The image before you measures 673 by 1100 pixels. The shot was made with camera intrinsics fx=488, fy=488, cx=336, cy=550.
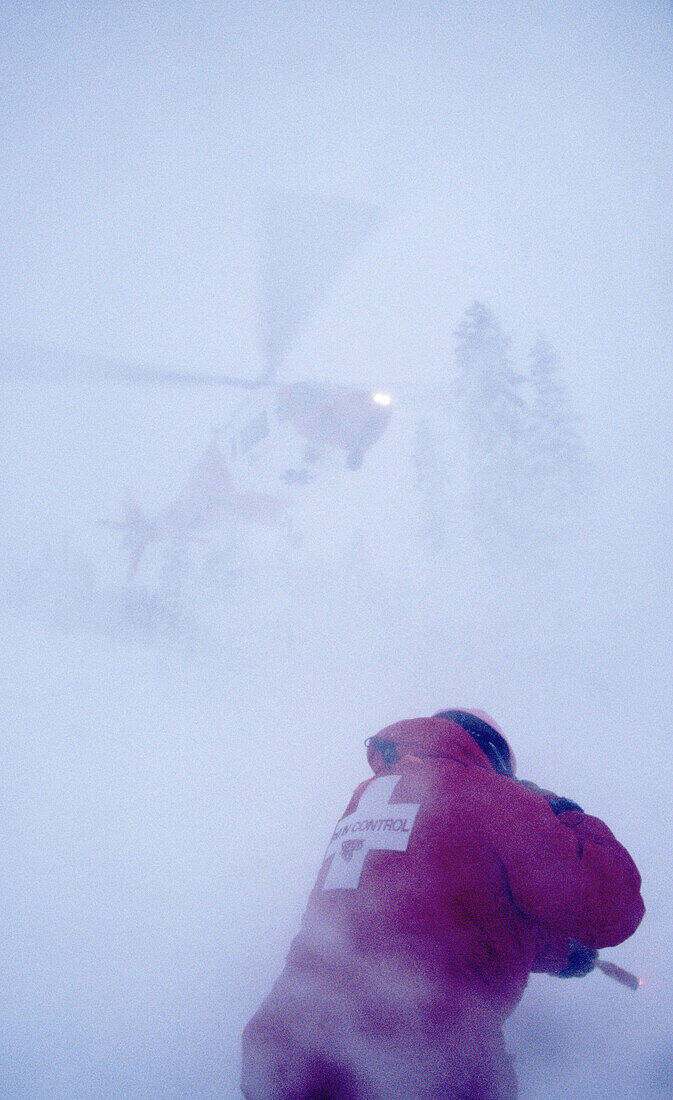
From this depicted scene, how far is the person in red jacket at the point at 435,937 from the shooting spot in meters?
1.25

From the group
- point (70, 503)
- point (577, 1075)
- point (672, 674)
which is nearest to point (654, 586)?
point (672, 674)

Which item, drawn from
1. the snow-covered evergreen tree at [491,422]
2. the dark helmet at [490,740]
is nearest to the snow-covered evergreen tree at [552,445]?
the snow-covered evergreen tree at [491,422]

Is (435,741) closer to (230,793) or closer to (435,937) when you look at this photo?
(435,937)

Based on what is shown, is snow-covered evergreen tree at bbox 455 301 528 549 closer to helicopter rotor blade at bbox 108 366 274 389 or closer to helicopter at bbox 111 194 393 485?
helicopter at bbox 111 194 393 485

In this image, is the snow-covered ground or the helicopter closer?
the snow-covered ground

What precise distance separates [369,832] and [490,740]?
0.55 meters

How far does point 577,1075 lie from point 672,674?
3.04 metres

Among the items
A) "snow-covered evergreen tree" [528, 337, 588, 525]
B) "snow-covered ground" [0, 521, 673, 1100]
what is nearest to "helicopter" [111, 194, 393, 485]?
"snow-covered ground" [0, 521, 673, 1100]

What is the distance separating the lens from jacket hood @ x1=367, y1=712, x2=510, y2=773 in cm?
161

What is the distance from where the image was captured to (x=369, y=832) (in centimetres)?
155

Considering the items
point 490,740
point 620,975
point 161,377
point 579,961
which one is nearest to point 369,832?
point 490,740

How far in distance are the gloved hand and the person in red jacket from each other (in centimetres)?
10

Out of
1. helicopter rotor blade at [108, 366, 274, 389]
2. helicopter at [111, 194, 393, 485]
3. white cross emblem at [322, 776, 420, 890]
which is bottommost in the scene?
white cross emblem at [322, 776, 420, 890]

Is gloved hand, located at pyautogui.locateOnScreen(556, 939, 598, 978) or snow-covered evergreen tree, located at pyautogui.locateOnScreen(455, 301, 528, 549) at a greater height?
snow-covered evergreen tree, located at pyautogui.locateOnScreen(455, 301, 528, 549)
